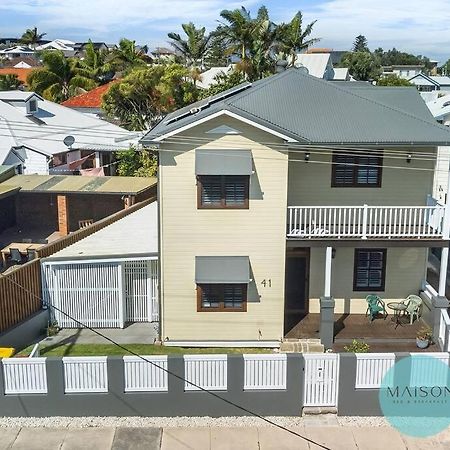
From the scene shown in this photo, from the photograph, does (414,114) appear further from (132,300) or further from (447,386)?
(132,300)

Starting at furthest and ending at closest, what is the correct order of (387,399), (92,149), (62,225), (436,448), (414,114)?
(92,149) < (62,225) < (414,114) < (387,399) < (436,448)

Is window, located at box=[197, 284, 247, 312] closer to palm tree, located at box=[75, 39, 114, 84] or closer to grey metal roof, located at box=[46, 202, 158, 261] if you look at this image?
grey metal roof, located at box=[46, 202, 158, 261]

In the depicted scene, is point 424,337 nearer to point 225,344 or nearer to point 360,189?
point 360,189

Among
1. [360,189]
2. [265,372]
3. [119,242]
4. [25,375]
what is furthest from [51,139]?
[265,372]

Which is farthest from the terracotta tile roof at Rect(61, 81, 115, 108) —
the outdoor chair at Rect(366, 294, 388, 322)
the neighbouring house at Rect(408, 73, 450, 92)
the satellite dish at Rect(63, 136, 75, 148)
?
the neighbouring house at Rect(408, 73, 450, 92)

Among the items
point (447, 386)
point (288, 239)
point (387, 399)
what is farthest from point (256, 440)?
point (288, 239)

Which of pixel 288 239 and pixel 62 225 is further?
pixel 62 225
